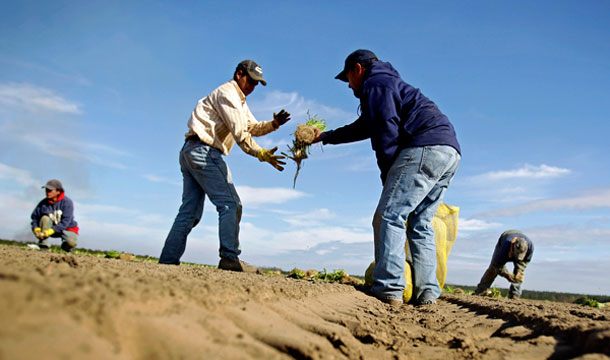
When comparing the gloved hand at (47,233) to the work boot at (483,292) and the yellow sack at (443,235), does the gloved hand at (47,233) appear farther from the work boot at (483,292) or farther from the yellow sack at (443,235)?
the work boot at (483,292)

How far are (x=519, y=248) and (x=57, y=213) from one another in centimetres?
986

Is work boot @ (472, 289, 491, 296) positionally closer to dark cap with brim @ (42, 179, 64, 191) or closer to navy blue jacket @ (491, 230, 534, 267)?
navy blue jacket @ (491, 230, 534, 267)

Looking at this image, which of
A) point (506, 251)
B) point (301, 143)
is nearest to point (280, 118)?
point (301, 143)

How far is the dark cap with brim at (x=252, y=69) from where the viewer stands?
17.0ft

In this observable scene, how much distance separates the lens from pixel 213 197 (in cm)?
493

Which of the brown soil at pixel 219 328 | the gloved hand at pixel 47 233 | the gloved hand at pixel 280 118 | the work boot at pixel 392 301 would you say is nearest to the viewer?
the brown soil at pixel 219 328

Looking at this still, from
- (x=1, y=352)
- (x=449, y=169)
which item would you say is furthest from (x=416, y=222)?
(x=1, y=352)

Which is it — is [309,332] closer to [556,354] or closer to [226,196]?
[556,354]

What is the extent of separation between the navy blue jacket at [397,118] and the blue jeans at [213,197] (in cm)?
177

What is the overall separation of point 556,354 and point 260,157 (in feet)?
13.0

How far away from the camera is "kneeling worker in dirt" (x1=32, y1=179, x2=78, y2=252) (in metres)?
8.62

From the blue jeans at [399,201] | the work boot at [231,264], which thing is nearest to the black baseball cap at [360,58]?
the blue jeans at [399,201]

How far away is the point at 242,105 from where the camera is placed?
526 cm

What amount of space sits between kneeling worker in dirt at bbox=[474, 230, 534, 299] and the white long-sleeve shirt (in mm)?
6994
